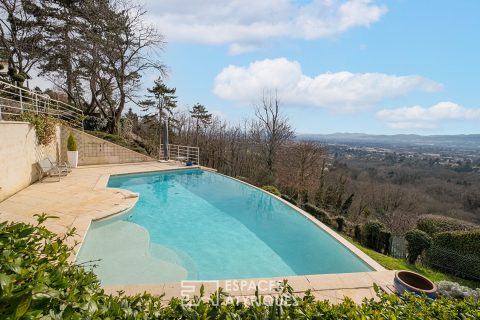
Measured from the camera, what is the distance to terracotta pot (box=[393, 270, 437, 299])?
12.2 feet

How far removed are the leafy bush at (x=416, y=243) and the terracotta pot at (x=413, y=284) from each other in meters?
5.07

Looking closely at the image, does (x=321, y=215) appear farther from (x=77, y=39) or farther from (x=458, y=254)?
(x=77, y=39)

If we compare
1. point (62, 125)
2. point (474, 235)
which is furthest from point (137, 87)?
point (474, 235)

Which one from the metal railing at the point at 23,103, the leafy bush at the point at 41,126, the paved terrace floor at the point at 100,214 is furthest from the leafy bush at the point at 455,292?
the leafy bush at the point at 41,126

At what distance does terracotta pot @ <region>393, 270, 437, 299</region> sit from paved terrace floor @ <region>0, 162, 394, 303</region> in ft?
1.08

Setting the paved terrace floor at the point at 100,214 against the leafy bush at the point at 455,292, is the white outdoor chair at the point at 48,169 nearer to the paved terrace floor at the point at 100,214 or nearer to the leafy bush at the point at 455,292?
the paved terrace floor at the point at 100,214

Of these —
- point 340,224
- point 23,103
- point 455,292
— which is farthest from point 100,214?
point 340,224

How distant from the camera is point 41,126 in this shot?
8.97m

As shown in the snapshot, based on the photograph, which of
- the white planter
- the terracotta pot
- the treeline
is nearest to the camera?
the terracotta pot

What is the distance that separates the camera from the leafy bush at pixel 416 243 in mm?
8141

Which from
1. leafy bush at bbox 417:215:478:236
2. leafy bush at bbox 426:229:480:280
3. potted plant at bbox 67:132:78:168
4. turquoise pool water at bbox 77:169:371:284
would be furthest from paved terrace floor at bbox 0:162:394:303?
leafy bush at bbox 417:215:478:236

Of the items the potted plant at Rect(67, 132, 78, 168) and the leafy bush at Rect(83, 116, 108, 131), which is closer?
the potted plant at Rect(67, 132, 78, 168)

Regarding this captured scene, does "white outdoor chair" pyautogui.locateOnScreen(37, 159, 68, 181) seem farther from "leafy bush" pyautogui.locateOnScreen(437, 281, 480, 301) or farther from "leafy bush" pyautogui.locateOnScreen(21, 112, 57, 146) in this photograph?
"leafy bush" pyautogui.locateOnScreen(437, 281, 480, 301)

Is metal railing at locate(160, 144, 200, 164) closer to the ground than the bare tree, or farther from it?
closer to the ground
